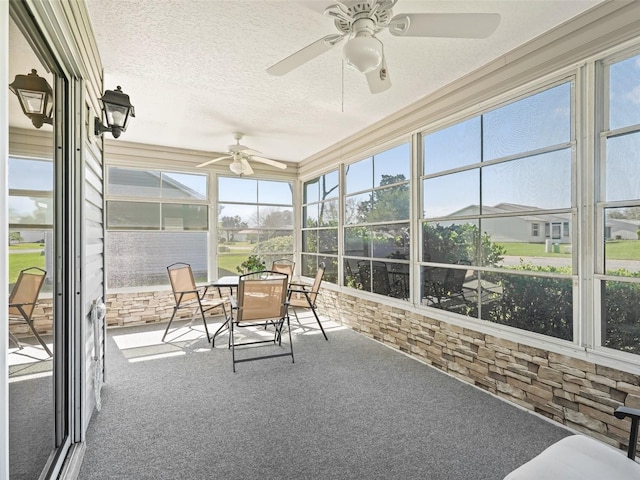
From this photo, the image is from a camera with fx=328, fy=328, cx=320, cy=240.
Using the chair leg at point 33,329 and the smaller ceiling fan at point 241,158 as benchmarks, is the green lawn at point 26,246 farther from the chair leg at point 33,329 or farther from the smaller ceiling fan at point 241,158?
the smaller ceiling fan at point 241,158

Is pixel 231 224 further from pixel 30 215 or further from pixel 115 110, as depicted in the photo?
pixel 30 215

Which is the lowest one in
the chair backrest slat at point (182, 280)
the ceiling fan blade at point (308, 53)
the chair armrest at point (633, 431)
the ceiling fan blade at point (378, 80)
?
the chair armrest at point (633, 431)

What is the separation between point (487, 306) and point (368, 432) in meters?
1.54

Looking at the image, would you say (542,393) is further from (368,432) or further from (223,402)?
(223,402)

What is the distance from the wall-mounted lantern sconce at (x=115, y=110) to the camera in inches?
95.3

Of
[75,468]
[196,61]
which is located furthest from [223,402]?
[196,61]

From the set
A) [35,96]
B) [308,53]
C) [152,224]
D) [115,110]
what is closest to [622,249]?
[308,53]

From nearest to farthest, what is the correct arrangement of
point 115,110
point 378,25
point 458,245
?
point 378,25
point 115,110
point 458,245

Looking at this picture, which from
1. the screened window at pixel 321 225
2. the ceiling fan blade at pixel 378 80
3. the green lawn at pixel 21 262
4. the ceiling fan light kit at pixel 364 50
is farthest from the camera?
the screened window at pixel 321 225

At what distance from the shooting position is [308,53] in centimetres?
204

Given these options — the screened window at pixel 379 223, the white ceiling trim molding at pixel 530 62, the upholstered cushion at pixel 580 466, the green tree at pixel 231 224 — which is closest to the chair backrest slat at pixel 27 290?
the upholstered cushion at pixel 580 466

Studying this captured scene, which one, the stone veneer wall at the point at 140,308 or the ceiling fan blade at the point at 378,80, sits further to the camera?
the stone veneer wall at the point at 140,308

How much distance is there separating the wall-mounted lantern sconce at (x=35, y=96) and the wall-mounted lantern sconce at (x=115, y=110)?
730mm

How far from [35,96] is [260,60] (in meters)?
1.80
